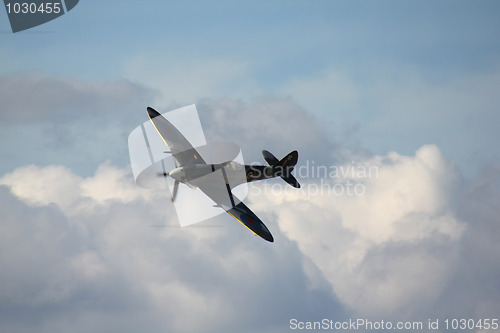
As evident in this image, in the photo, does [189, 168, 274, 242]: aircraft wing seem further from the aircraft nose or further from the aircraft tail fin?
the aircraft nose

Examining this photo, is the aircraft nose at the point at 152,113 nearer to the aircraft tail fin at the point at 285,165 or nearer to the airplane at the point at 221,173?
the airplane at the point at 221,173

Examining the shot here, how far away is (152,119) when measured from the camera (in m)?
75.8

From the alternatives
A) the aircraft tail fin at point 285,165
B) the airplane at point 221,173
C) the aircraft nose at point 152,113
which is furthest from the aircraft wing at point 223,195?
the aircraft nose at point 152,113

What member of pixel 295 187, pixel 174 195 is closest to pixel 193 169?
pixel 174 195

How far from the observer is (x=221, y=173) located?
220ft

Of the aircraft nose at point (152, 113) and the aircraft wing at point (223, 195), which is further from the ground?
the aircraft nose at point (152, 113)

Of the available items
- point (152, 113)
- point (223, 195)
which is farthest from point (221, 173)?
point (152, 113)

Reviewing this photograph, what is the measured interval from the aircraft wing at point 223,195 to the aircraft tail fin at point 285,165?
22.9 ft

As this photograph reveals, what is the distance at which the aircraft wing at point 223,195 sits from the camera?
213 feet

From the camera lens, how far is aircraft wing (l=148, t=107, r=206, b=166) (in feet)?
233

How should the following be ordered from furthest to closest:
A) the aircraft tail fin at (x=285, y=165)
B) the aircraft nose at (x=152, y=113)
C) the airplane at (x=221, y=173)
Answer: the aircraft nose at (x=152, y=113)
the aircraft tail fin at (x=285, y=165)
the airplane at (x=221, y=173)

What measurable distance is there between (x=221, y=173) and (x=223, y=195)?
2.82m

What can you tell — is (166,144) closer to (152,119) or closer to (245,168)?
(152,119)

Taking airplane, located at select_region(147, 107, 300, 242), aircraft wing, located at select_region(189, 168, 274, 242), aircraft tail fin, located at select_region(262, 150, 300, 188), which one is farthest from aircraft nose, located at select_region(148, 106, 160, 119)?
aircraft tail fin, located at select_region(262, 150, 300, 188)
